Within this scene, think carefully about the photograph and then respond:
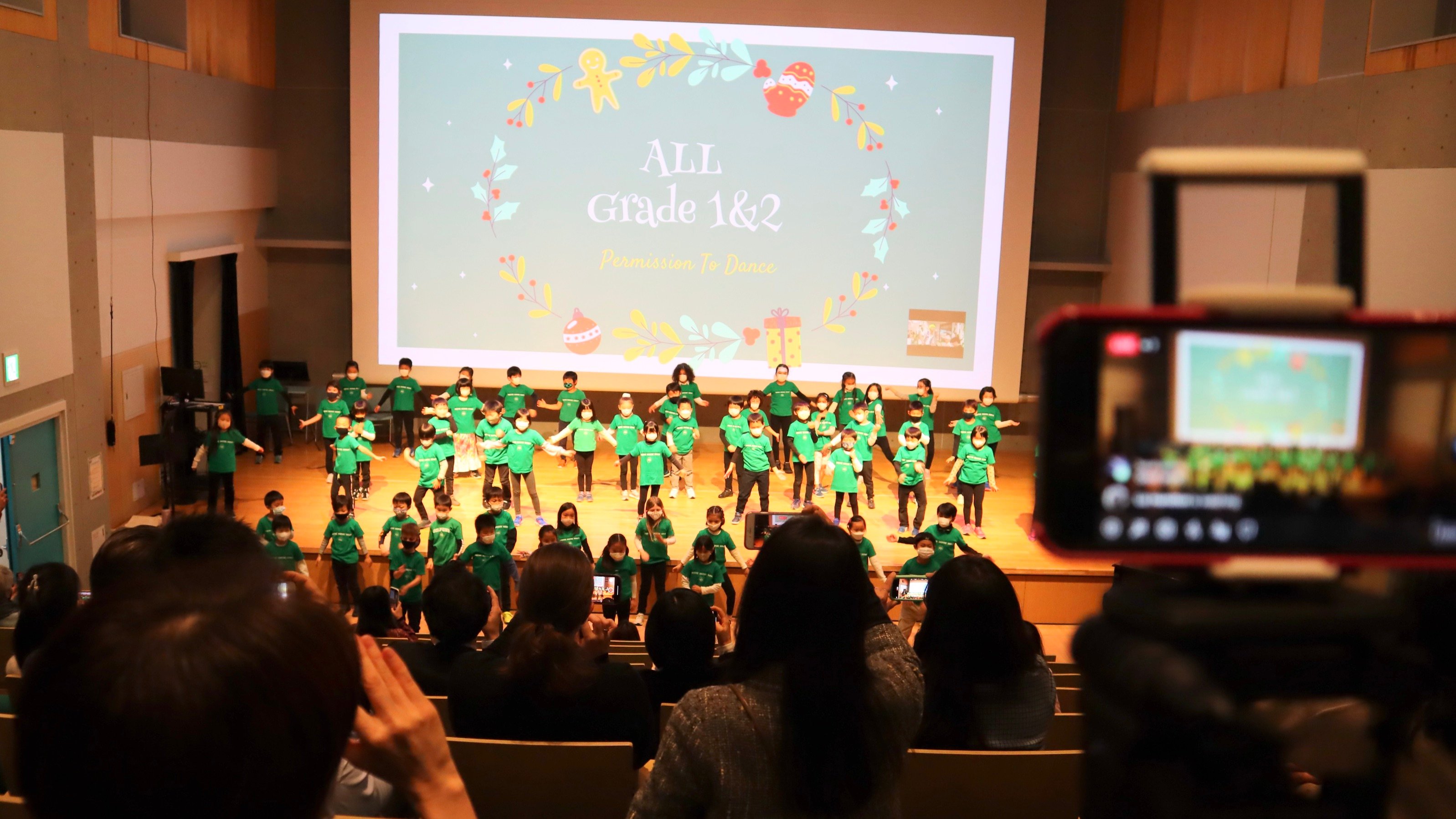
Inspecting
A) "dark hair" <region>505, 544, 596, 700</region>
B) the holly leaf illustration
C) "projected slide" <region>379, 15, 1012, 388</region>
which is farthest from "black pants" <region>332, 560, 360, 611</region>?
the holly leaf illustration

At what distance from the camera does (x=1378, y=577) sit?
3.09 ft

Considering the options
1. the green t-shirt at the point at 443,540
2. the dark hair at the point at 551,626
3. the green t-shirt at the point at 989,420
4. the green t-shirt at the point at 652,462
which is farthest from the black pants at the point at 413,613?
the green t-shirt at the point at 989,420

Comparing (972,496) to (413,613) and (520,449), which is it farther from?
(413,613)

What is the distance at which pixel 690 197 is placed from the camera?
12586 millimetres

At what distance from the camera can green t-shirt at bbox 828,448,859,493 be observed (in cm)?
1010

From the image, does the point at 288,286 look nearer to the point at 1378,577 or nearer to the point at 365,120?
the point at 365,120

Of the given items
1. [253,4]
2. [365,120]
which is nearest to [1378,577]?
[365,120]

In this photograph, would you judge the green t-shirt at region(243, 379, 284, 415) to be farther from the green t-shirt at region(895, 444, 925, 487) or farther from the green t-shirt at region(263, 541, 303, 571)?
the green t-shirt at region(895, 444, 925, 487)

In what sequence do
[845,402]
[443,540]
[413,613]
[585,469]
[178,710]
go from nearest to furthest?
1. [178,710]
2. [413,613]
3. [443,540]
4. [585,469]
5. [845,402]

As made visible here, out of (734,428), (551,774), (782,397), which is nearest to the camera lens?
(551,774)

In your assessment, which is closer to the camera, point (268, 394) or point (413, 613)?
point (413, 613)

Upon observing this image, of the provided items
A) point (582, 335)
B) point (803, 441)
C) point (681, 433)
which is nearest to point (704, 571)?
point (803, 441)

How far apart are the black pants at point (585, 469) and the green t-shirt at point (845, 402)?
2650 millimetres

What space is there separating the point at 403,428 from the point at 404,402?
0.47 m
